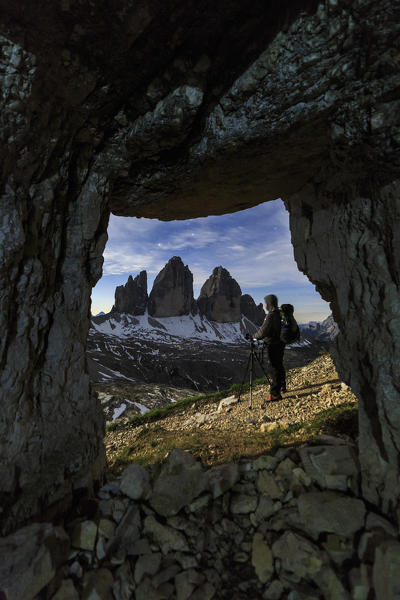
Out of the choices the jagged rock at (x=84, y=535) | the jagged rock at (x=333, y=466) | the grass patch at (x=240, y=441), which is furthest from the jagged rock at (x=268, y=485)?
the jagged rock at (x=84, y=535)

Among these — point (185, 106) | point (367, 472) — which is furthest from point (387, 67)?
point (367, 472)

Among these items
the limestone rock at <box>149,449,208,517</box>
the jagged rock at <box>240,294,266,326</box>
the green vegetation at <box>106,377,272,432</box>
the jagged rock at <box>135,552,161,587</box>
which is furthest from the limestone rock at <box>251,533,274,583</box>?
the jagged rock at <box>240,294,266,326</box>

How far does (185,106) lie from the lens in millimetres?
3582

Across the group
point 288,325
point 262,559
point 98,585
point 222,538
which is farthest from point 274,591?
point 288,325

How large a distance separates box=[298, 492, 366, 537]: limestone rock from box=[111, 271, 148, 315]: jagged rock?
6789 inches

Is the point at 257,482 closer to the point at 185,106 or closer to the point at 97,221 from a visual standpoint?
the point at 97,221

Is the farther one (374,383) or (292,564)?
(374,383)

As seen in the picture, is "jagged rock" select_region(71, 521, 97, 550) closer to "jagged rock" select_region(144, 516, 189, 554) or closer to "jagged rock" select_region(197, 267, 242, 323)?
"jagged rock" select_region(144, 516, 189, 554)

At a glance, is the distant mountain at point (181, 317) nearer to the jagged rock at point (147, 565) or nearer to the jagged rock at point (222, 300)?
the jagged rock at point (222, 300)

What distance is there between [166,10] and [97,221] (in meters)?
2.77

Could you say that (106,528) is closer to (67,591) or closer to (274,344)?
(67,591)

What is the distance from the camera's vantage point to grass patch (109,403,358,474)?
16.8 ft

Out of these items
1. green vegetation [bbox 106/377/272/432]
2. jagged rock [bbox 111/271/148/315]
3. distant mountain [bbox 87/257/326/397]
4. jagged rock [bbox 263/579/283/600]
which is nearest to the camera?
jagged rock [bbox 263/579/283/600]

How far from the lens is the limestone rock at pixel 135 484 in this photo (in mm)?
3918
